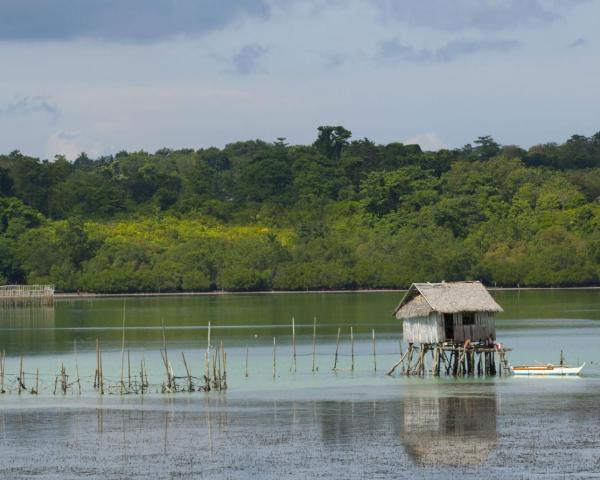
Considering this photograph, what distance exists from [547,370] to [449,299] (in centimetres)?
450

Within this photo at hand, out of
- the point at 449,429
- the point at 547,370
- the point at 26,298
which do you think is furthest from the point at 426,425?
the point at 26,298

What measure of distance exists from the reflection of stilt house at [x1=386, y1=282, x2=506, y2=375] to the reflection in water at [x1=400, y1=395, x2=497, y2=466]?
21.0ft

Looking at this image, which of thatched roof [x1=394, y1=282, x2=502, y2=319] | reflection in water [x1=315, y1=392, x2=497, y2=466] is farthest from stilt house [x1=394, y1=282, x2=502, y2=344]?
reflection in water [x1=315, y1=392, x2=497, y2=466]

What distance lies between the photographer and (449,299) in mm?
51500

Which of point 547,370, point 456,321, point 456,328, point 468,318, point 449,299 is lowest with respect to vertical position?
point 547,370

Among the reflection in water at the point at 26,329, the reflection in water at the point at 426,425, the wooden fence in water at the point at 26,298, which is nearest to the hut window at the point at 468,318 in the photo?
the reflection in water at the point at 426,425

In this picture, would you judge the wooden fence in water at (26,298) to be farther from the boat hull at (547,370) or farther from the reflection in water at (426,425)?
the reflection in water at (426,425)

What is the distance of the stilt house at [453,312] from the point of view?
51.3 metres

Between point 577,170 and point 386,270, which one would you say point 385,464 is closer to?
point 386,270

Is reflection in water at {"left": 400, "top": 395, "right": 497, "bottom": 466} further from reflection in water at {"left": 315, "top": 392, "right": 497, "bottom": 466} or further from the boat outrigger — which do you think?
the boat outrigger

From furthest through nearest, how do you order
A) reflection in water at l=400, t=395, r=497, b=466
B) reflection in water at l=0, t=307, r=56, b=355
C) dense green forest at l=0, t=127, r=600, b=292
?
dense green forest at l=0, t=127, r=600, b=292
reflection in water at l=0, t=307, r=56, b=355
reflection in water at l=400, t=395, r=497, b=466

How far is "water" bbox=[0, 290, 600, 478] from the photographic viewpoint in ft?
109

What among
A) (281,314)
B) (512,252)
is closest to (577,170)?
(512,252)

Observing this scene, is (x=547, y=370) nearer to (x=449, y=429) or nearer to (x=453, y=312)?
(x=453, y=312)
